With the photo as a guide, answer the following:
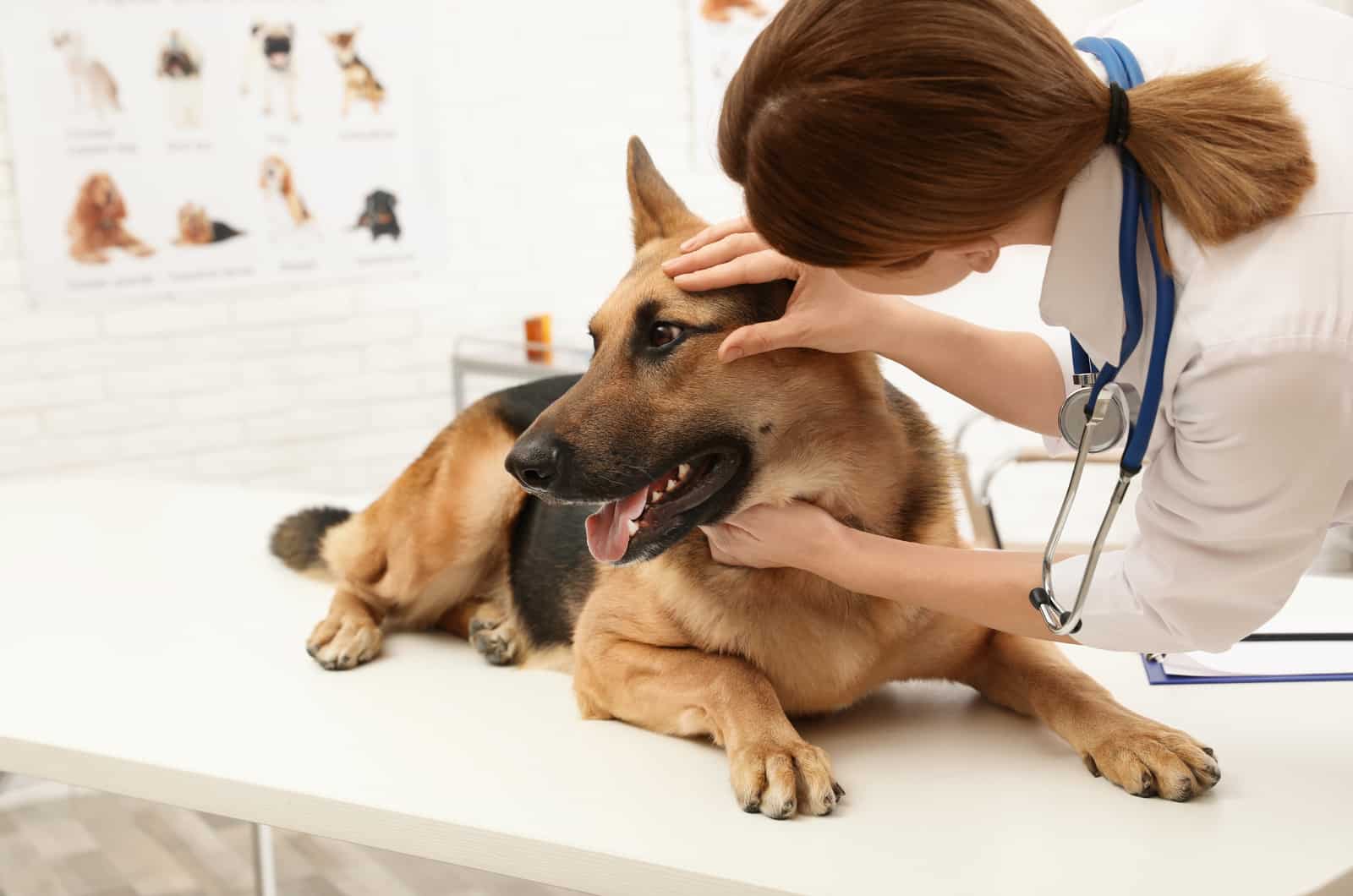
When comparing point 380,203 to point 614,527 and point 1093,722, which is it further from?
point 1093,722

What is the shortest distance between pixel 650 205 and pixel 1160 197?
743mm

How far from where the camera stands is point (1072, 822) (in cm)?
122

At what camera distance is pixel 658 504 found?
4.84 feet

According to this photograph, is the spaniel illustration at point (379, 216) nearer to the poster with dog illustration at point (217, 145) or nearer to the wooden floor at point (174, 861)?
the poster with dog illustration at point (217, 145)

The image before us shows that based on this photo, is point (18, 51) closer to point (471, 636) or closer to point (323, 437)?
point (323, 437)

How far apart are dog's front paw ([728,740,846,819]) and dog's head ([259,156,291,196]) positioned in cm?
333

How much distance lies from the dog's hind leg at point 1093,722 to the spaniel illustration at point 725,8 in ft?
12.1

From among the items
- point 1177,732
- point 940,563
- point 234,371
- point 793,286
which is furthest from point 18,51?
point 1177,732

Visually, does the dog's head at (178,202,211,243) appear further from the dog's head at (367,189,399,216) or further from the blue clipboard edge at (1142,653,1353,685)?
the blue clipboard edge at (1142,653,1353,685)

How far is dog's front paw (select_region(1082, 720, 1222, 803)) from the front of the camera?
4.14 ft

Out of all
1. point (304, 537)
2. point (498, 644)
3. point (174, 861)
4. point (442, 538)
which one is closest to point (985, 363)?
point (498, 644)

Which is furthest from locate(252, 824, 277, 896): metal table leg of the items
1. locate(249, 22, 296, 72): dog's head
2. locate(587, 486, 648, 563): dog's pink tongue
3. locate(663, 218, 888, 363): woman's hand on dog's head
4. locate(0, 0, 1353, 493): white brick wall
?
locate(249, 22, 296, 72): dog's head

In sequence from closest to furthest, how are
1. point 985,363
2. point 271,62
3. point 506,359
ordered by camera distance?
point 985,363
point 271,62
point 506,359

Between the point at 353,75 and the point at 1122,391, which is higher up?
the point at 353,75
